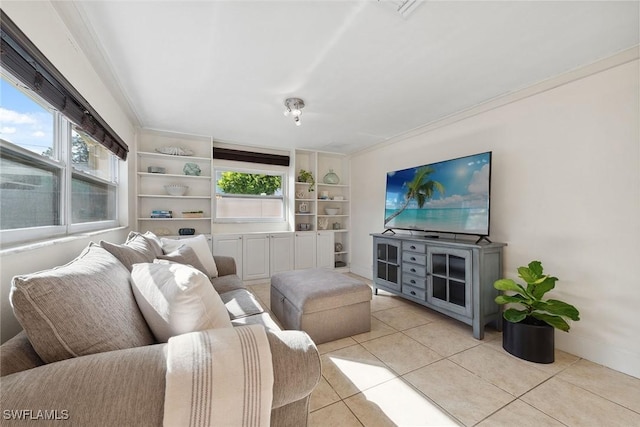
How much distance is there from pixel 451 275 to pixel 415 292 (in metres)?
0.52

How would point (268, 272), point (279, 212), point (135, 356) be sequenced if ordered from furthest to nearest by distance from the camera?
point (279, 212)
point (268, 272)
point (135, 356)

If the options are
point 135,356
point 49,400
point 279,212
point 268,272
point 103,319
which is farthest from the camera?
point 279,212

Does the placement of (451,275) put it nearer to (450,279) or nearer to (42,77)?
(450,279)

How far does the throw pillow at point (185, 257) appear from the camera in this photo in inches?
77.6

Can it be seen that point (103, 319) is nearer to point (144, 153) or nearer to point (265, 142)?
point (144, 153)

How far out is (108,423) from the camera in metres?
0.64

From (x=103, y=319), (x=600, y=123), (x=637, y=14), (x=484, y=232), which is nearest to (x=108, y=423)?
(x=103, y=319)

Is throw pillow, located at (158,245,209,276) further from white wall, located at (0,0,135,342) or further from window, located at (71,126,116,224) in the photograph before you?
window, located at (71,126,116,224)

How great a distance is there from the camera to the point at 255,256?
3.94 meters

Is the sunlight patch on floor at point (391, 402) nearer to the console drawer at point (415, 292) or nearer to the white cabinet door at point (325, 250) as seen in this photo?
the console drawer at point (415, 292)

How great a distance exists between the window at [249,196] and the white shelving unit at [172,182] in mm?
221

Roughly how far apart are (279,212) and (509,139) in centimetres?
344

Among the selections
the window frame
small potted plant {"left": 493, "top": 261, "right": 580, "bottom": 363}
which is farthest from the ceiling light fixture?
small potted plant {"left": 493, "top": 261, "right": 580, "bottom": 363}

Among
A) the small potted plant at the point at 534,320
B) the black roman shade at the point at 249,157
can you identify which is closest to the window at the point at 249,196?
the black roman shade at the point at 249,157
